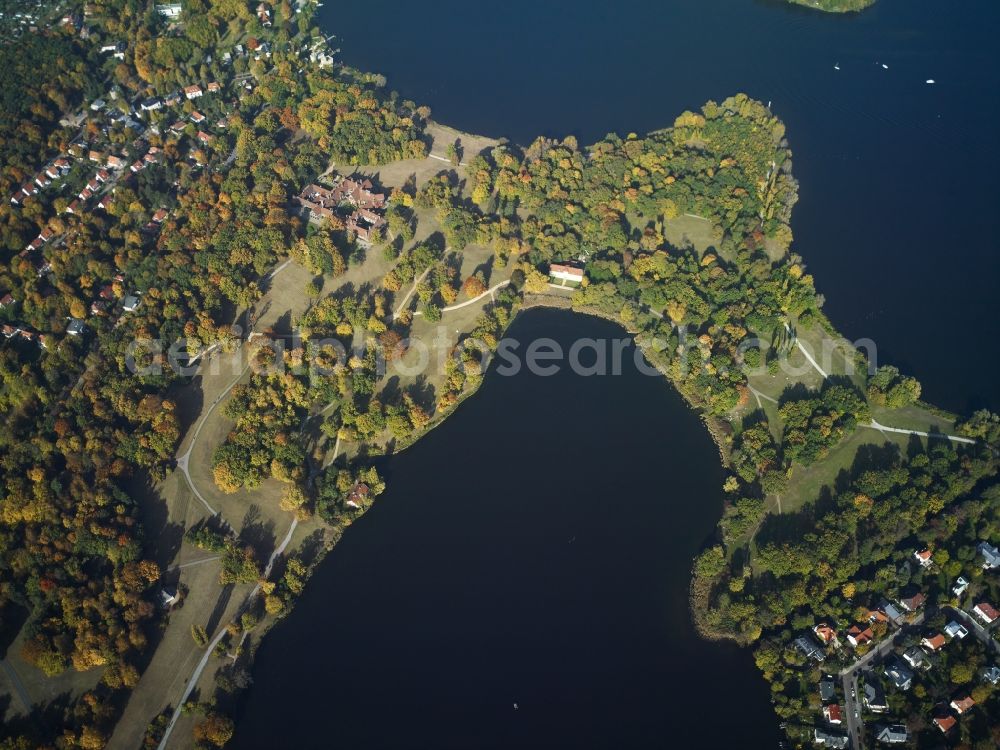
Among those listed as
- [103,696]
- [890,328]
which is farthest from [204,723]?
[890,328]

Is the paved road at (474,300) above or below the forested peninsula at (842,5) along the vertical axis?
below

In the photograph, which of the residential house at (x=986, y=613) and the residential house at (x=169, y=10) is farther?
the residential house at (x=169, y=10)

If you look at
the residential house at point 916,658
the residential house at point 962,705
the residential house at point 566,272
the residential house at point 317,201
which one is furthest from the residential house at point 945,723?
the residential house at point 317,201

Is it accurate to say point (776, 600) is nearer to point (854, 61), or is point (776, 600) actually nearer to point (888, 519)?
point (888, 519)

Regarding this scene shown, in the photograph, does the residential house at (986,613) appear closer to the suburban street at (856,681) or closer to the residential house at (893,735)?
the suburban street at (856,681)

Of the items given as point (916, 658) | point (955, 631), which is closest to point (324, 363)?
point (916, 658)

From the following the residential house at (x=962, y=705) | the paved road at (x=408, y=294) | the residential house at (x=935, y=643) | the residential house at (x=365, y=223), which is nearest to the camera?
the residential house at (x=962, y=705)
